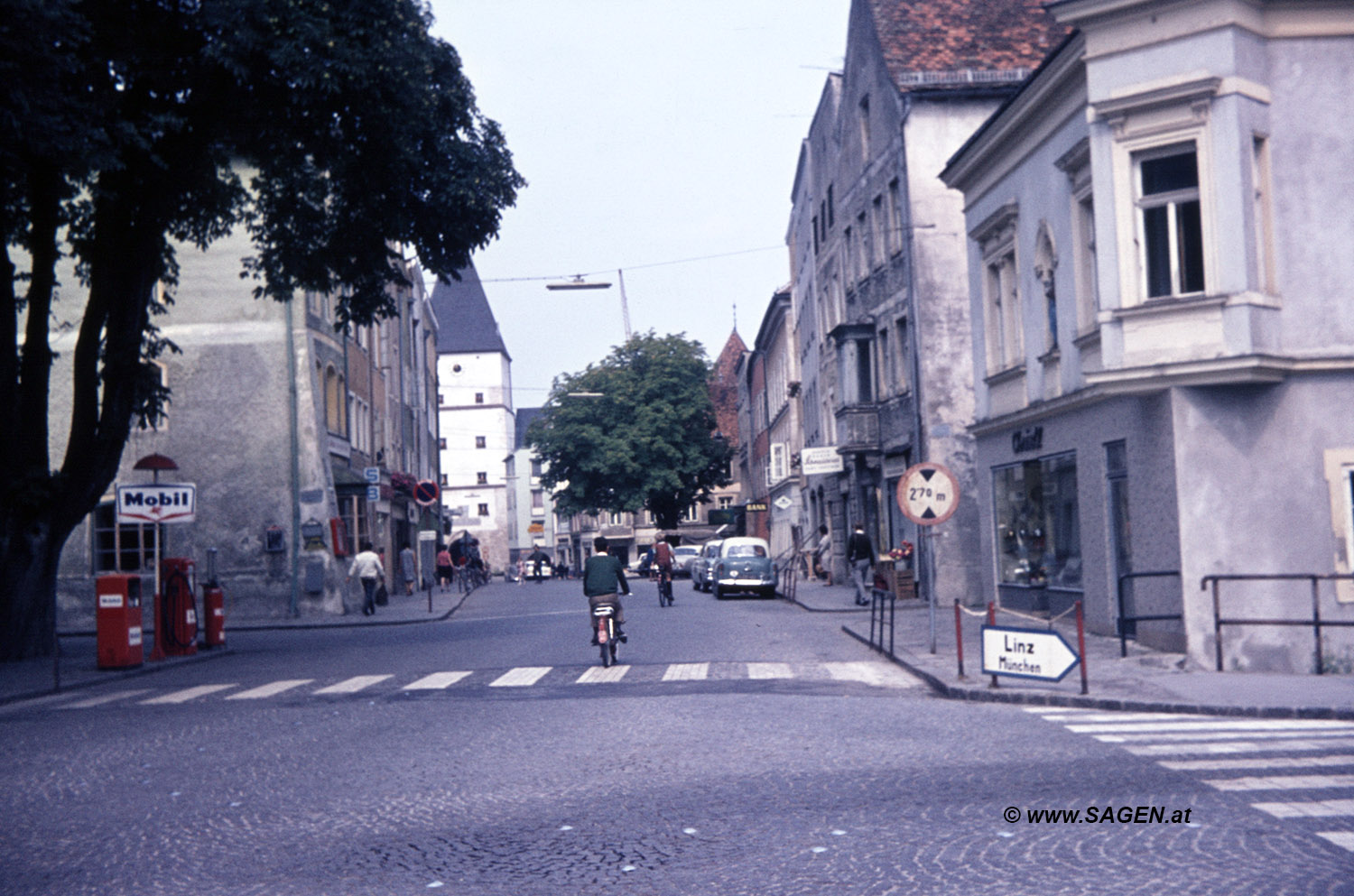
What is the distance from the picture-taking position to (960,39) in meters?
33.4

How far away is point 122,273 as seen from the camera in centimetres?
2281

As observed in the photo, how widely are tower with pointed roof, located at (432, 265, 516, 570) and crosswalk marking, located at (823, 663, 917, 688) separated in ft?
355

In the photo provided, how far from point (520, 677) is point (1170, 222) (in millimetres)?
9052

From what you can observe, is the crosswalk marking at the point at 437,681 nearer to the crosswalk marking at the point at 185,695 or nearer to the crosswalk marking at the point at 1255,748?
the crosswalk marking at the point at 185,695

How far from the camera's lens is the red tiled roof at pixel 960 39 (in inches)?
1260

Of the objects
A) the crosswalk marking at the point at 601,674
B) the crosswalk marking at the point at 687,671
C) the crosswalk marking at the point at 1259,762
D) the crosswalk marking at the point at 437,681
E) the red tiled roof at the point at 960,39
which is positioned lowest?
the crosswalk marking at the point at 1259,762

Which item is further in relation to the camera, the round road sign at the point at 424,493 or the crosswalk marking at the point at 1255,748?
the round road sign at the point at 424,493

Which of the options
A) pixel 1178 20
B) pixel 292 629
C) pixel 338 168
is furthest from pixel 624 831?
pixel 292 629

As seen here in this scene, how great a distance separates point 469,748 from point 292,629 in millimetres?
21937

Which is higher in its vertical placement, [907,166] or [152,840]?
[907,166]

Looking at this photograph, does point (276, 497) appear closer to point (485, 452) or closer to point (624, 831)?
point (624, 831)

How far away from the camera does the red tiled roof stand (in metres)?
32.0

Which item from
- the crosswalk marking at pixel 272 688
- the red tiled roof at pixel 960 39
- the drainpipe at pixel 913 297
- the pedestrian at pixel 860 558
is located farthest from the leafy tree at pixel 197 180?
the red tiled roof at pixel 960 39

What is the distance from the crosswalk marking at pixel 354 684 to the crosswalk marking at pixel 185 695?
1.34 metres
